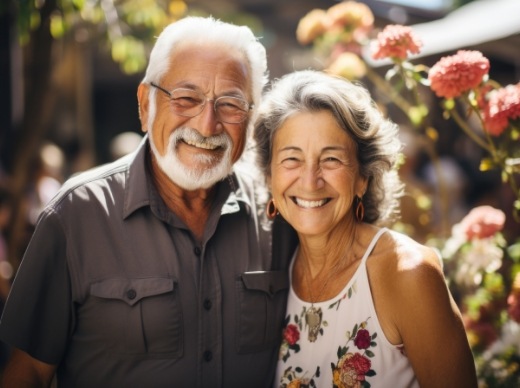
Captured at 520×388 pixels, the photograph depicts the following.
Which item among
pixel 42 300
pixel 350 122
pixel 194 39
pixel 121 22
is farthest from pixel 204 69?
pixel 121 22

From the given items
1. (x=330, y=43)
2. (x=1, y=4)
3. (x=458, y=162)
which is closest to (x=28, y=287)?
(x=1, y=4)

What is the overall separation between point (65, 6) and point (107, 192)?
1.31 metres

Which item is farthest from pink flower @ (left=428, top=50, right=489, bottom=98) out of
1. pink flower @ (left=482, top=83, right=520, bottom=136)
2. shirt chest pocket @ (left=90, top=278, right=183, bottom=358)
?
shirt chest pocket @ (left=90, top=278, right=183, bottom=358)

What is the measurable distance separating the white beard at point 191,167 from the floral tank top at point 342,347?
685 mm

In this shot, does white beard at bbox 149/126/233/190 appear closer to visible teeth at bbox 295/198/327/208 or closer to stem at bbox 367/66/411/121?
visible teeth at bbox 295/198/327/208

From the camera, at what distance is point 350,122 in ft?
8.00

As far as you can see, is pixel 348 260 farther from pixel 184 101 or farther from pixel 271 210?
pixel 184 101

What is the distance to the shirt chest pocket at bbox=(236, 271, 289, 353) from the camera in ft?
8.28

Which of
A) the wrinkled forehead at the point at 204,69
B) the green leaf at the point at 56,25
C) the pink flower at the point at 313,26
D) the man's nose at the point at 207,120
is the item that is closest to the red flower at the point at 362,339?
the man's nose at the point at 207,120

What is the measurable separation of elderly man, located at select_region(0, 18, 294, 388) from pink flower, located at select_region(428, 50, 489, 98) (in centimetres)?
85

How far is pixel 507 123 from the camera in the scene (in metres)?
2.58

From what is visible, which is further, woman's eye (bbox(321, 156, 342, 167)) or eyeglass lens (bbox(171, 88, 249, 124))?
eyeglass lens (bbox(171, 88, 249, 124))

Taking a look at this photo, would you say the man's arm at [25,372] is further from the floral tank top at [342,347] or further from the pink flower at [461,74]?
the pink flower at [461,74]

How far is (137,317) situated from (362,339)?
35.9 inches
